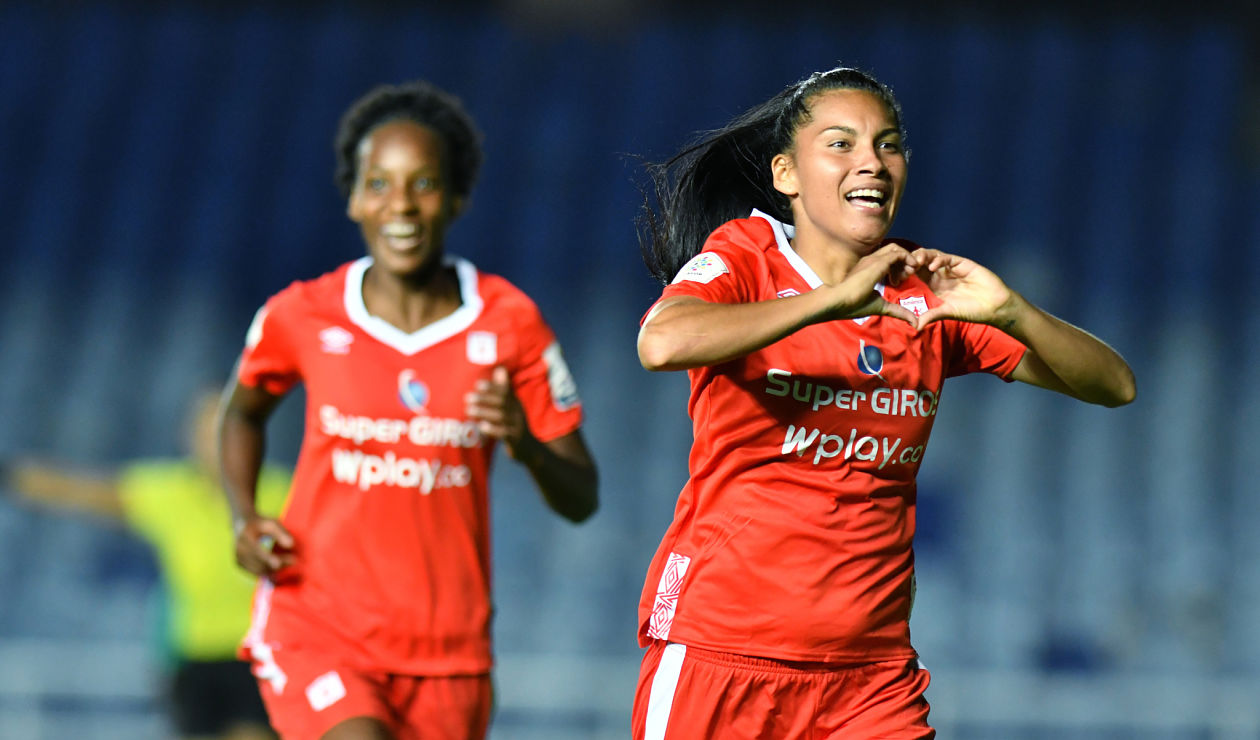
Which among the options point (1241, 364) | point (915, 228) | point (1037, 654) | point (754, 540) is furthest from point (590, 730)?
point (754, 540)

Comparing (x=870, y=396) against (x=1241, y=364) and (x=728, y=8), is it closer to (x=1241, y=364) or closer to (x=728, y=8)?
(x=1241, y=364)

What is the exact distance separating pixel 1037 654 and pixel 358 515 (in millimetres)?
5147

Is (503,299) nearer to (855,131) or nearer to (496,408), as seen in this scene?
(496,408)

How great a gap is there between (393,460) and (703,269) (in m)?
1.16

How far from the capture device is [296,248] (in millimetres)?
9461

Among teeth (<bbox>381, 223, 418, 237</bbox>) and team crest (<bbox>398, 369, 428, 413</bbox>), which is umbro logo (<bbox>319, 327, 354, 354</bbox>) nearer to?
team crest (<bbox>398, 369, 428, 413</bbox>)

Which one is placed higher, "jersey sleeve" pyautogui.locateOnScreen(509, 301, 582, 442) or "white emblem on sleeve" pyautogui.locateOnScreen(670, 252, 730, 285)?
"white emblem on sleeve" pyautogui.locateOnScreen(670, 252, 730, 285)

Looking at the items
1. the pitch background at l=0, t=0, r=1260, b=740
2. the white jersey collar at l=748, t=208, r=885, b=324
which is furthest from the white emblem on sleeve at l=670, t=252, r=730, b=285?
the pitch background at l=0, t=0, r=1260, b=740

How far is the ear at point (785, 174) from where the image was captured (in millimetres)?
3154

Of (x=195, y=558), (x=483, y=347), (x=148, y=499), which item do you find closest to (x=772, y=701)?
(x=483, y=347)

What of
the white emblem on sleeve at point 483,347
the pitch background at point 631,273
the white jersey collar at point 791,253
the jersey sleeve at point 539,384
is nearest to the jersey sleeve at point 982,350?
the white jersey collar at point 791,253

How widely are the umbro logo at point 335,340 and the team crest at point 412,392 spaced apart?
0.16 meters

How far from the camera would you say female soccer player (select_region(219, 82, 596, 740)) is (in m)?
3.55

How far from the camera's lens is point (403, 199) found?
13.0 ft
